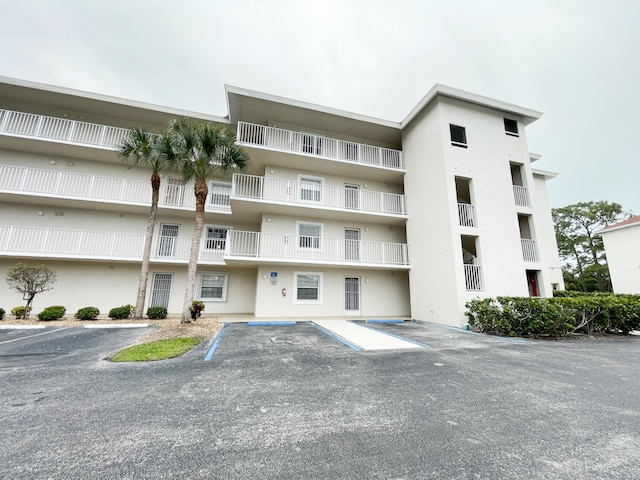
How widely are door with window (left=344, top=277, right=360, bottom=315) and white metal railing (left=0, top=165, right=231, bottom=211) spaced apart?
7.58m

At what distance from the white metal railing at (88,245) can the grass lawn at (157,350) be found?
5881 millimetres

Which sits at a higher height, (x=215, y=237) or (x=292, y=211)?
(x=292, y=211)

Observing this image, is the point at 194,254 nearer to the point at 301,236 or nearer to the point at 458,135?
the point at 301,236

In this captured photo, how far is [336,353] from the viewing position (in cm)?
584

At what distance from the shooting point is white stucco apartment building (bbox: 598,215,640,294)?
14.5 metres

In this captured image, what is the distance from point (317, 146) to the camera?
13.2 m

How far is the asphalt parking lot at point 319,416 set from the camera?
2084 mm

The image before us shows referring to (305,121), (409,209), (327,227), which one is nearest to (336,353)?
(327,227)

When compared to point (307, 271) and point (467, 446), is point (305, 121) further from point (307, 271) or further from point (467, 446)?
point (467, 446)

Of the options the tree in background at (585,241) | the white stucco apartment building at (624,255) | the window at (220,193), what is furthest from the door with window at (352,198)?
the tree in background at (585,241)

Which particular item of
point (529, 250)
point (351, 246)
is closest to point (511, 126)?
point (529, 250)

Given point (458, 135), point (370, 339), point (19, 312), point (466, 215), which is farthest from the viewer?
point (458, 135)

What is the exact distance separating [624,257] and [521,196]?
31.8ft

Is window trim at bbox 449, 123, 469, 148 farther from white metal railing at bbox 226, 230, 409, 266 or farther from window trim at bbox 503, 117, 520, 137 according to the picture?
white metal railing at bbox 226, 230, 409, 266
